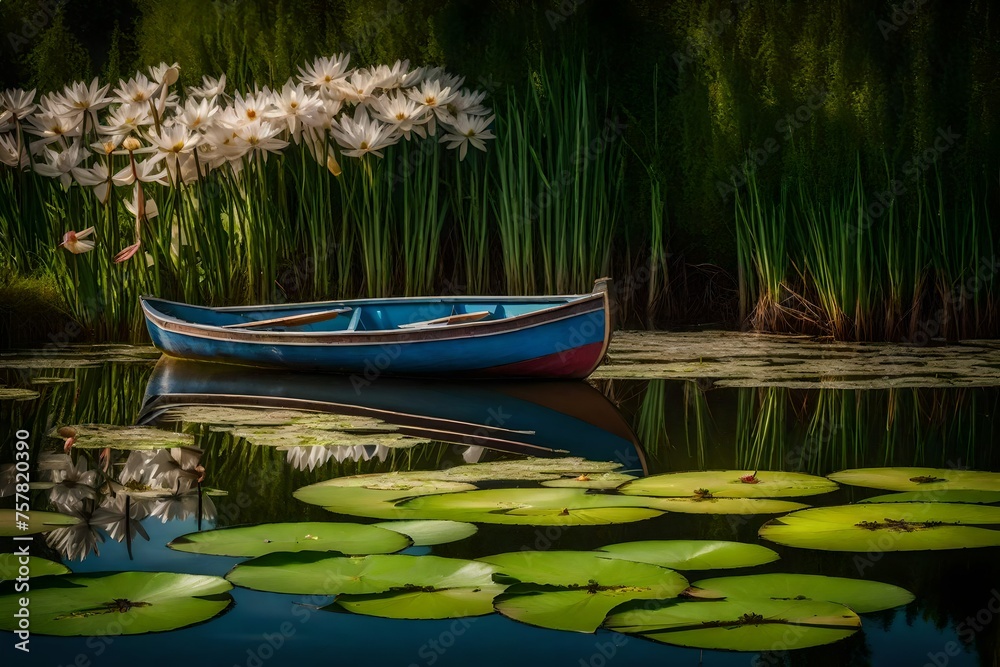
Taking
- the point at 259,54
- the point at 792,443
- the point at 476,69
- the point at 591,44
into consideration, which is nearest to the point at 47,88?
the point at 259,54

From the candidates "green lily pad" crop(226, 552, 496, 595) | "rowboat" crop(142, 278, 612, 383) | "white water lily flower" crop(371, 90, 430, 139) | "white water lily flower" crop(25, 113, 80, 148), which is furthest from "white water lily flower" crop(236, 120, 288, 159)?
"green lily pad" crop(226, 552, 496, 595)

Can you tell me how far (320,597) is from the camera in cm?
206

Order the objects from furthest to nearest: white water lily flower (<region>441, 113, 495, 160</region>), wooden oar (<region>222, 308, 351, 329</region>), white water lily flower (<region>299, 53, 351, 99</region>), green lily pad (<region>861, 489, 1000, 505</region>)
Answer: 1. white water lily flower (<region>441, 113, 495, 160</region>)
2. white water lily flower (<region>299, 53, 351, 99</region>)
3. wooden oar (<region>222, 308, 351, 329</region>)
4. green lily pad (<region>861, 489, 1000, 505</region>)

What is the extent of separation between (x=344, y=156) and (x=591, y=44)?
1926mm

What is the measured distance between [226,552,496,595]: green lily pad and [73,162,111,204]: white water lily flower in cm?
525

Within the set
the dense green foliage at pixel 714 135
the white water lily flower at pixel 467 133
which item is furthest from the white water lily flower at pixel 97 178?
the white water lily flower at pixel 467 133

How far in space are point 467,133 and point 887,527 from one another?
204 inches

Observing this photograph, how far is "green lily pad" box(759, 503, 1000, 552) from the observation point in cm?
241

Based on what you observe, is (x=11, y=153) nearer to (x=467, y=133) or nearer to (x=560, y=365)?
(x=467, y=133)

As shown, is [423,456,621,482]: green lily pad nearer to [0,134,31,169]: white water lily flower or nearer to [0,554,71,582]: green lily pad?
[0,554,71,582]: green lily pad

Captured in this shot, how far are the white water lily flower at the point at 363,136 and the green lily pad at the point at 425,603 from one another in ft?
17.0

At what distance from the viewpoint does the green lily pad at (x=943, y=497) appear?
9.21 ft

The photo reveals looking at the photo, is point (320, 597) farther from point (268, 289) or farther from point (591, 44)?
point (591, 44)

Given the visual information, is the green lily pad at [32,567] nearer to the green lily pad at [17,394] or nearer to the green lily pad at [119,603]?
the green lily pad at [119,603]
